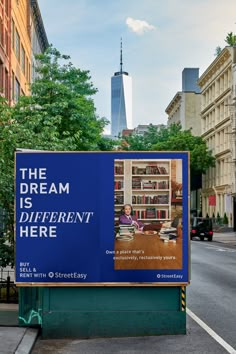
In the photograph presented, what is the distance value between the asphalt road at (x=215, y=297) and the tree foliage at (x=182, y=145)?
52854 mm

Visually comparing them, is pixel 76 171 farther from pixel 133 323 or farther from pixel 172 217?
pixel 133 323

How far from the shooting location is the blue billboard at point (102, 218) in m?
10.6

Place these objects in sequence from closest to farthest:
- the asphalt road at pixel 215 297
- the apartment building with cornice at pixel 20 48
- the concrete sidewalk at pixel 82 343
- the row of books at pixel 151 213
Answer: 1. the concrete sidewalk at pixel 82 343
2. the row of books at pixel 151 213
3. the asphalt road at pixel 215 297
4. the apartment building with cornice at pixel 20 48

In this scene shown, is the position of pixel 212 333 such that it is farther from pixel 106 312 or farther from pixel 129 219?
pixel 129 219

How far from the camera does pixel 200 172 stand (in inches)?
3246

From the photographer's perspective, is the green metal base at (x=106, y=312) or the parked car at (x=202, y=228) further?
the parked car at (x=202, y=228)

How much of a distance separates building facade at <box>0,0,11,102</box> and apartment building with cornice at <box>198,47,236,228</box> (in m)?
26.6

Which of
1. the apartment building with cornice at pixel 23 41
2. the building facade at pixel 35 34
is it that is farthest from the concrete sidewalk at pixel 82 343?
the building facade at pixel 35 34

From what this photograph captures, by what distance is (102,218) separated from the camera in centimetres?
1063

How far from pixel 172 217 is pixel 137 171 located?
98 cm

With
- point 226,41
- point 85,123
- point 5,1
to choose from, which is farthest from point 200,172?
point 85,123

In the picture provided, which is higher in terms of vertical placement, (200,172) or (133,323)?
(200,172)

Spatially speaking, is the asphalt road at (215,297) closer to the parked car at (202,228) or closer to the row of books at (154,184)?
the row of books at (154,184)

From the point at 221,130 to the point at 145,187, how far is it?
6595 cm
